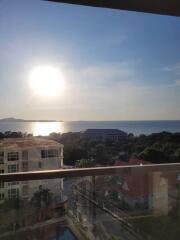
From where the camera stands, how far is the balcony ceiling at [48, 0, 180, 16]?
8.11ft

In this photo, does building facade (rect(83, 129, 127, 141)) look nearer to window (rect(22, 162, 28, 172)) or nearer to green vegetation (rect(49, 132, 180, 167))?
green vegetation (rect(49, 132, 180, 167))

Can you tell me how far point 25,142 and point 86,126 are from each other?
80 cm

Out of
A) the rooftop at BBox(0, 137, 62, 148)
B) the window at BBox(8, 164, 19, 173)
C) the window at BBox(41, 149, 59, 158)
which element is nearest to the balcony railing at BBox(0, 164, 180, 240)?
the window at BBox(8, 164, 19, 173)

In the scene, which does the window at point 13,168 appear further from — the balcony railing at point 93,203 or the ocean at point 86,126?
the ocean at point 86,126

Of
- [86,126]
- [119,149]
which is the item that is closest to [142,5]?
[86,126]

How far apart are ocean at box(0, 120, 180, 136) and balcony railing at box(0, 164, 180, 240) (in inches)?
35.0

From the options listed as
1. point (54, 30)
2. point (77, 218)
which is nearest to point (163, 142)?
point (77, 218)

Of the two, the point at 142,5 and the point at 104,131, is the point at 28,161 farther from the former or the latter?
the point at 142,5

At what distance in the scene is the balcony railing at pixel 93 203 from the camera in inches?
97.9

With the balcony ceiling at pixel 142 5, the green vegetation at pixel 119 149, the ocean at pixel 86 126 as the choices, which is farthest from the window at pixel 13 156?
the balcony ceiling at pixel 142 5

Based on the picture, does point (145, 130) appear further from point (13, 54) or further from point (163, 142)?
point (13, 54)

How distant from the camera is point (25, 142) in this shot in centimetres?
320

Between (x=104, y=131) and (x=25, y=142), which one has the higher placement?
(x=104, y=131)

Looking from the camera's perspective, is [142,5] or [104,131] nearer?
[142,5]
